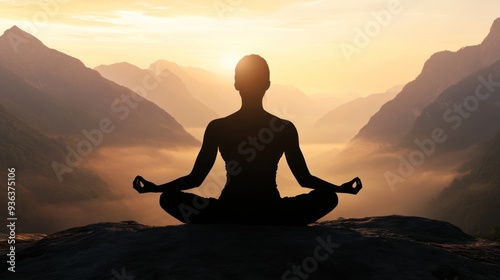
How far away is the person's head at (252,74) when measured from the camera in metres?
8.96

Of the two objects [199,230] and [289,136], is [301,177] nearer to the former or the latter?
[289,136]

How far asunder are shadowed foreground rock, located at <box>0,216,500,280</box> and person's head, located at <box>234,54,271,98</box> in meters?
2.33

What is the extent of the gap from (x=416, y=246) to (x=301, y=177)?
2.18 metres

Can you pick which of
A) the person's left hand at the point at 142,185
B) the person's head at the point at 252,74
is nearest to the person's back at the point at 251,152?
the person's head at the point at 252,74

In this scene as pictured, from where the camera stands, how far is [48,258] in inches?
319

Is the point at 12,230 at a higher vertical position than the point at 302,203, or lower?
higher

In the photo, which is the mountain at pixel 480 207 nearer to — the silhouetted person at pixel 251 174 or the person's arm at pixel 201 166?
the silhouetted person at pixel 251 174

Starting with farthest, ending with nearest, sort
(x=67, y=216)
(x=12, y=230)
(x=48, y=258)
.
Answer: (x=67, y=216) < (x=12, y=230) < (x=48, y=258)

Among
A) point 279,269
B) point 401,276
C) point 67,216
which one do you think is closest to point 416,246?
point 401,276
